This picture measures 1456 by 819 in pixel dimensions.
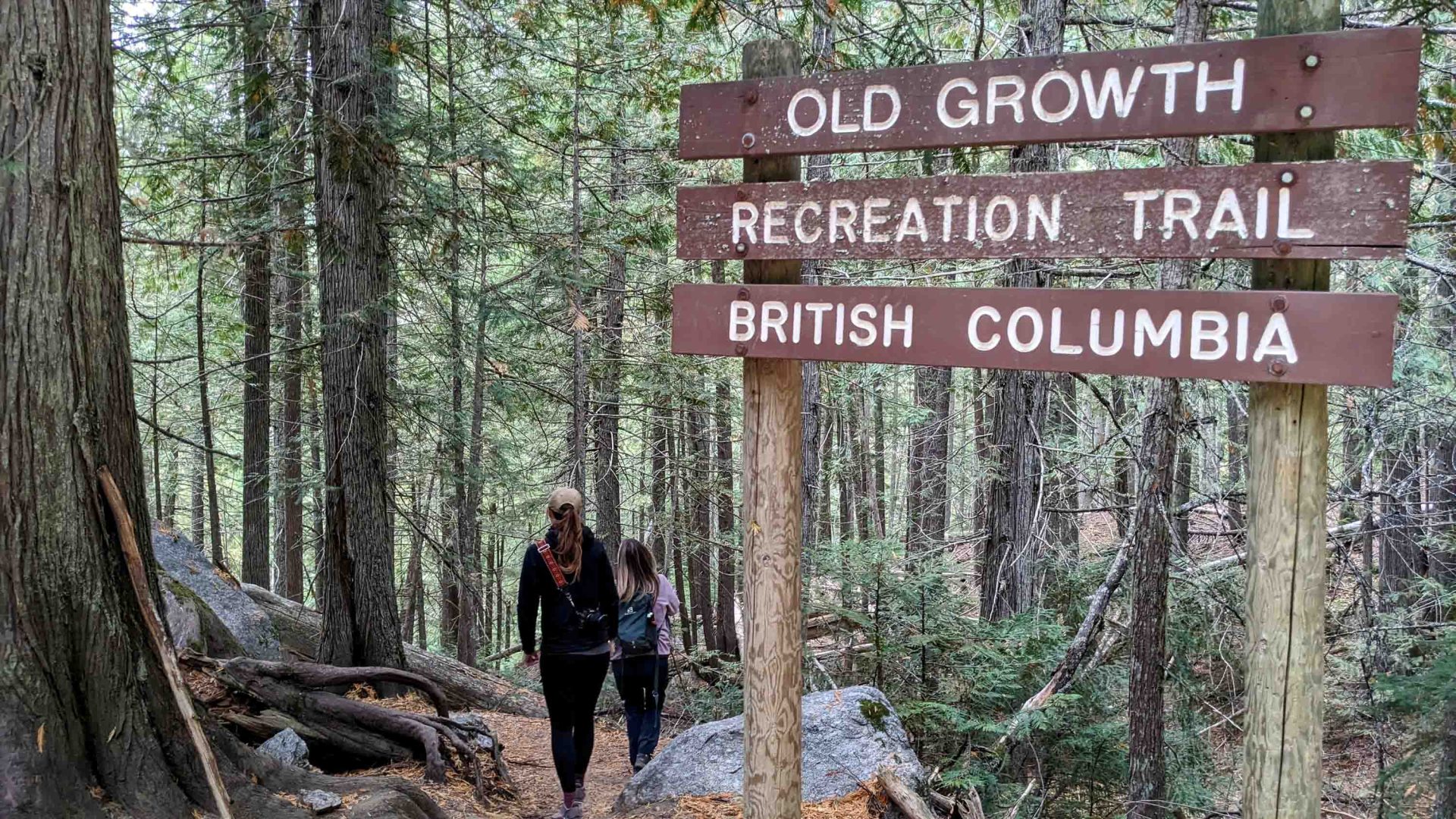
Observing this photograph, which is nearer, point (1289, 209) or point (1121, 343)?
point (1289, 209)

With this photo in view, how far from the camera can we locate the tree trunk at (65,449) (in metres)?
3.54

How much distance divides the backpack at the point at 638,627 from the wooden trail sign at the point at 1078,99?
4.34 m

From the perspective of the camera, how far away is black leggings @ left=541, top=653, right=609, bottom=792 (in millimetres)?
6000

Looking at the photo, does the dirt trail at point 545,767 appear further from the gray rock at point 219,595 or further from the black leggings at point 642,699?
the gray rock at point 219,595

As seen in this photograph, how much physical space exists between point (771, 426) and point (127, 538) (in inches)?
109

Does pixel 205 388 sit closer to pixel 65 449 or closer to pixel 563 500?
pixel 563 500

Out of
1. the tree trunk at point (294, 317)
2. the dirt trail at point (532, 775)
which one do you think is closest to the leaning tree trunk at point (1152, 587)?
the dirt trail at point (532, 775)

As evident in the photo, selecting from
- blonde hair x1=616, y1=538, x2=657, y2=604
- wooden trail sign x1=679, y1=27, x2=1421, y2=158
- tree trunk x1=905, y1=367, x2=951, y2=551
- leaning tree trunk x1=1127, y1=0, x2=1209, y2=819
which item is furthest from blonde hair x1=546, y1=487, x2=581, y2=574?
tree trunk x1=905, y1=367, x2=951, y2=551

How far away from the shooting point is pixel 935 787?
5.88 metres

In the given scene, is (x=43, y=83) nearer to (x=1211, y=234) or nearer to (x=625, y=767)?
(x=1211, y=234)

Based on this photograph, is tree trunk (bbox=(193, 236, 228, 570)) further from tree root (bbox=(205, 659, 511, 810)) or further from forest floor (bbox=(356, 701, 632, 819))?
forest floor (bbox=(356, 701, 632, 819))

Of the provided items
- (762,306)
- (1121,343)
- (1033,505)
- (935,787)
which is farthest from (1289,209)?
(1033,505)

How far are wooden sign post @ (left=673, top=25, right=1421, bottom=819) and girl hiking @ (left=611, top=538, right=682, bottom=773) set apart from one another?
397 centimetres

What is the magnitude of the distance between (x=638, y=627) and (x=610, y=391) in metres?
9.13
